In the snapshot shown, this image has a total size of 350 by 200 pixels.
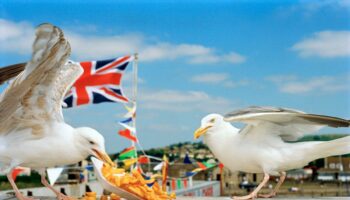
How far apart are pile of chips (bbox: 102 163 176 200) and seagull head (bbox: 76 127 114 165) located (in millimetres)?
89

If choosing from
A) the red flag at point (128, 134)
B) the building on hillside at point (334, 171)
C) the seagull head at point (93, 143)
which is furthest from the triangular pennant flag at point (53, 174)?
the building on hillside at point (334, 171)

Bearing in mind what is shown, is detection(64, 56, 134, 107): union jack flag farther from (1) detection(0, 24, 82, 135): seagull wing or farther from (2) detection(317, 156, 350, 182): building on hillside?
(2) detection(317, 156, 350, 182): building on hillside

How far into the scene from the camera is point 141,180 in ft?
12.0

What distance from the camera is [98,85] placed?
12.2 m

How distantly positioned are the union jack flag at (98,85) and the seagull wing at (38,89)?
25.3 ft

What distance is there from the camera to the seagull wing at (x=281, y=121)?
Answer: 3939 millimetres

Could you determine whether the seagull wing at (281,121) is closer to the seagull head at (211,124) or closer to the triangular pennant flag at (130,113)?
the seagull head at (211,124)

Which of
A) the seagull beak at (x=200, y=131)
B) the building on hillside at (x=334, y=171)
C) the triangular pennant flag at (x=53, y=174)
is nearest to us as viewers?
the seagull beak at (x=200, y=131)

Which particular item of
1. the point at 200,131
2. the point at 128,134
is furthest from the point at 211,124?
the point at 128,134

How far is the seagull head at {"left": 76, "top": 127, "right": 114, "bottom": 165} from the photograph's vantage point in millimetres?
3801

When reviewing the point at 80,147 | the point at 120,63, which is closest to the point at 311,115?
the point at 80,147

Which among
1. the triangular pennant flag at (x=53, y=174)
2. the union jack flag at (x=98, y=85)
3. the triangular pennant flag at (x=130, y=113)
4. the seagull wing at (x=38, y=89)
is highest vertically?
the union jack flag at (x=98, y=85)

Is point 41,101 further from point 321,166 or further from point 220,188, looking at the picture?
point 321,166

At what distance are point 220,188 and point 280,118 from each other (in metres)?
19.4
